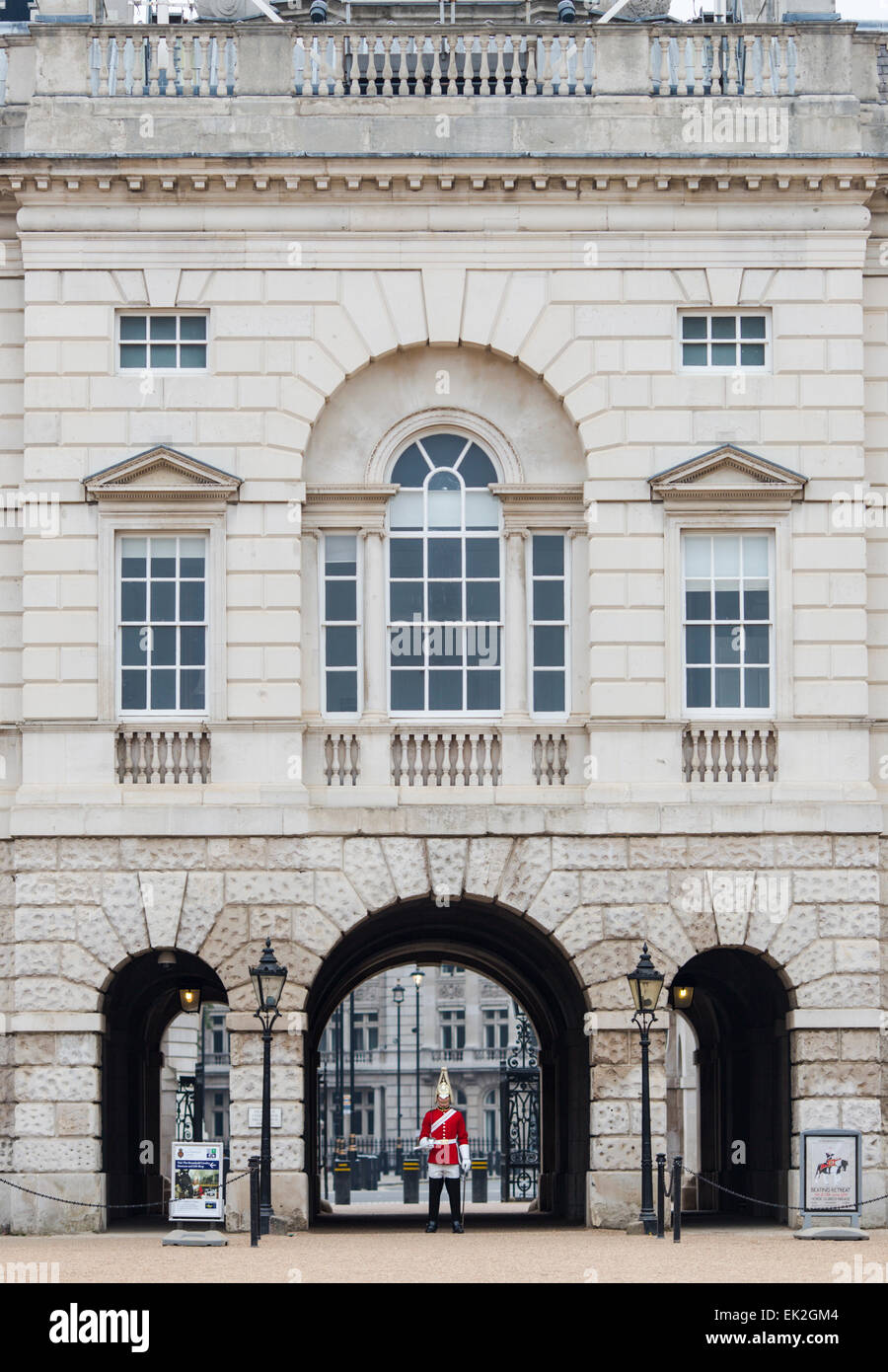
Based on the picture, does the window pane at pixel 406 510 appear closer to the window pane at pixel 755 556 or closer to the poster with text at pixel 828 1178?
the window pane at pixel 755 556

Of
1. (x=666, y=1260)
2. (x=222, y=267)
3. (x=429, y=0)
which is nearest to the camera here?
(x=666, y=1260)

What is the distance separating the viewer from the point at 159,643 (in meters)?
34.4

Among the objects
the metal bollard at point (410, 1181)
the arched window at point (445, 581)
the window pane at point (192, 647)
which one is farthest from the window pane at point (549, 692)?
the metal bollard at point (410, 1181)

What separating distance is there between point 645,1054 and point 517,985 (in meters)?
12.1

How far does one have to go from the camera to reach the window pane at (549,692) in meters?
34.8

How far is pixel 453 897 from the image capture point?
34.2 metres

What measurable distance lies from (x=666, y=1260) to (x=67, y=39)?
17.0 metres

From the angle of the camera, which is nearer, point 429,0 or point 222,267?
point 222,267

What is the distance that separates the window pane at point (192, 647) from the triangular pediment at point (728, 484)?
232 inches

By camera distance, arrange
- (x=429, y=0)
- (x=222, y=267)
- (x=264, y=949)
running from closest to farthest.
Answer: (x=264, y=949) < (x=222, y=267) < (x=429, y=0)

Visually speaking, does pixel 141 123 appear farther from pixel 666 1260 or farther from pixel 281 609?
pixel 666 1260

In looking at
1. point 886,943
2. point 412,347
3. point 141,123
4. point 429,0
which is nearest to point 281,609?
point 412,347

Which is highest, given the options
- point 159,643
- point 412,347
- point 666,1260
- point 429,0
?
point 429,0

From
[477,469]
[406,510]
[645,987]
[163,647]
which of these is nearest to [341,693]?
[163,647]
